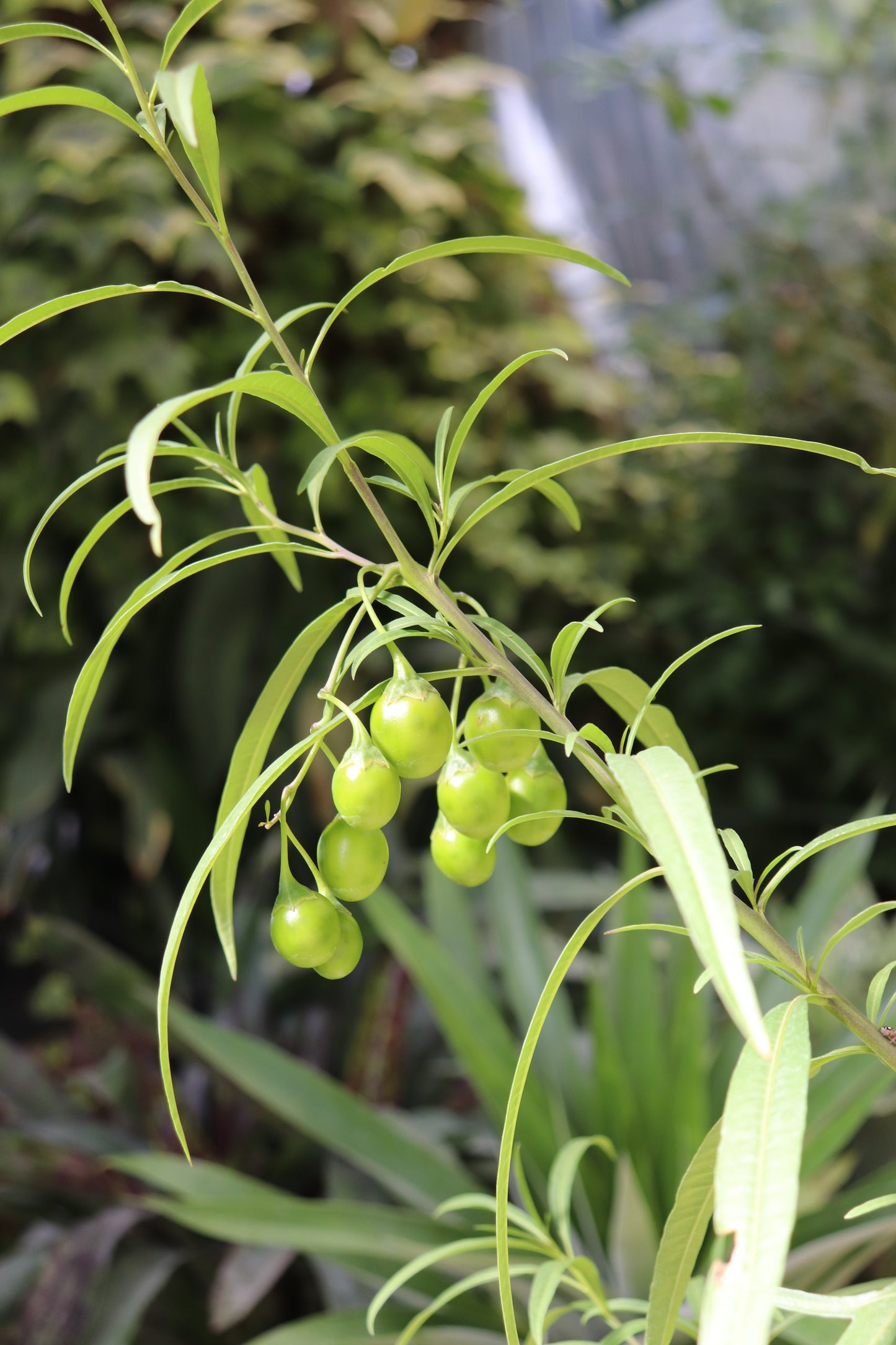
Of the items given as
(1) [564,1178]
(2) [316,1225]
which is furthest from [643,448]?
(2) [316,1225]

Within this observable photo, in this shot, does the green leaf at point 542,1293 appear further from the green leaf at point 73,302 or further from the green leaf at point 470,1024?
the green leaf at point 470,1024

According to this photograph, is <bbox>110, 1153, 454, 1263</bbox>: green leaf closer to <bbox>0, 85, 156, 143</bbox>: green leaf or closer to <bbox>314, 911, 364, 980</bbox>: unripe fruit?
<bbox>314, 911, 364, 980</bbox>: unripe fruit

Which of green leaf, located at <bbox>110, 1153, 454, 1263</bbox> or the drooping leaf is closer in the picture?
the drooping leaf

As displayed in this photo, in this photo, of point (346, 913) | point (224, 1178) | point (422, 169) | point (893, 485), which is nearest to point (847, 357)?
point (893, 485)

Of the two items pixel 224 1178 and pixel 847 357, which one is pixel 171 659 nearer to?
pixel 224 1178

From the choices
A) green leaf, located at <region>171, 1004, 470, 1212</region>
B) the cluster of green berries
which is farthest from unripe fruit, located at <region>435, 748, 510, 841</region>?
green leaf, located at <region>171, 1004, 470, 1212</region>

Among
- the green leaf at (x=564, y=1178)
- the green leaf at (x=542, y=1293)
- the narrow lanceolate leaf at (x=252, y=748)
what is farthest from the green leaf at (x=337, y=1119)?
the narrow lanceolate leaf at (x=252, y=748)
